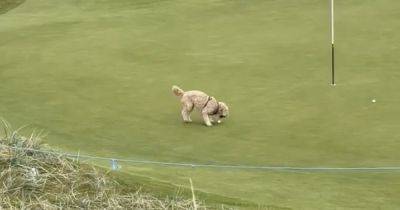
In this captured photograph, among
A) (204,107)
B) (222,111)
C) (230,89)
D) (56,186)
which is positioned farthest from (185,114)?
(56,186)

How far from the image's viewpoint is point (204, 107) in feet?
36.1

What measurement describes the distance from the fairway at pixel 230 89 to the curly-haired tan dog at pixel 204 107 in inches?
6.2

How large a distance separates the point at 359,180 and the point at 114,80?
5.92 m

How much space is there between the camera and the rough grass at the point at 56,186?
5.92 metres

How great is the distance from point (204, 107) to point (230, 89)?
169 centimetres

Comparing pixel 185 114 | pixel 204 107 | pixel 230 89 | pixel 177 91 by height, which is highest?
pixel 177 91

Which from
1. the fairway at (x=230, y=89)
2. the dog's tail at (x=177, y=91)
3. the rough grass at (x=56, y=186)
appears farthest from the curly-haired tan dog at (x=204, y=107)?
the rough grass at (x=56, y=186)

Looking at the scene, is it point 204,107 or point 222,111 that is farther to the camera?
point 204,107

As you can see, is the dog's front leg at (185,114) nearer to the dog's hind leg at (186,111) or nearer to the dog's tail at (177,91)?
the dog's hind leg at (186,111)

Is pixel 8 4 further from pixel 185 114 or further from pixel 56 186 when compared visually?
pixel 56 186

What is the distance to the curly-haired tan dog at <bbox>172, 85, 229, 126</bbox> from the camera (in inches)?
430

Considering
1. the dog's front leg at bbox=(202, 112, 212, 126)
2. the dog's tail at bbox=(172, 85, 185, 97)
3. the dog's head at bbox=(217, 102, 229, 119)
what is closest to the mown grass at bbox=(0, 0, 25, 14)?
the dog's tail at bbox=(172, 85, 185, 97)

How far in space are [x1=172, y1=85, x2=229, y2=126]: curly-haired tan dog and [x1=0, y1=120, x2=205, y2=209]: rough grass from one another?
435 centimetres

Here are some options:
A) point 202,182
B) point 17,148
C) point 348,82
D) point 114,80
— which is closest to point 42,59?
point 114,80
